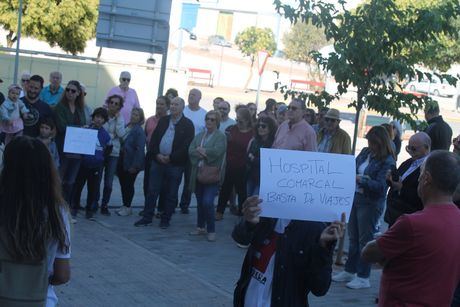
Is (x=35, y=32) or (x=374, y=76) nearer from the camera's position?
(x=374, y=76)

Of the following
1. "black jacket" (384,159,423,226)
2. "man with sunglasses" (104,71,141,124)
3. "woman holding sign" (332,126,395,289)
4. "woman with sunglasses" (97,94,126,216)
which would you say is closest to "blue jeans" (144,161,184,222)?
"woman with sunglasses" (97,94,126,216)

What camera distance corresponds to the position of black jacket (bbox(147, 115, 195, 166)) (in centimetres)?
1030

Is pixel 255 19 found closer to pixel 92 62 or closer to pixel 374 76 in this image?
pixel 92 62

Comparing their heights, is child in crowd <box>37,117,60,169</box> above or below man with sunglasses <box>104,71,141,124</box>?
below

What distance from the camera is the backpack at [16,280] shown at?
3.24 m

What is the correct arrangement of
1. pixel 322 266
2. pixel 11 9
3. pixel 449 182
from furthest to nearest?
pixel 11 9 → pixel 322 266 → pixel 449 182

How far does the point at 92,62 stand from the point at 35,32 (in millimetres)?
7237

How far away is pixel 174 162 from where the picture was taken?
10.3m

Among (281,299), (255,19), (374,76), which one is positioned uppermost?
(255,19)

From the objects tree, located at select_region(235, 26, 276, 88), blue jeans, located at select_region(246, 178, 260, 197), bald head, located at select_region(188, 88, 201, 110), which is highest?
tree, located at select_region(235, 26, 276, 88)

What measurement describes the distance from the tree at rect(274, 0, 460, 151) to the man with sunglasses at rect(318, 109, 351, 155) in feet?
1.28

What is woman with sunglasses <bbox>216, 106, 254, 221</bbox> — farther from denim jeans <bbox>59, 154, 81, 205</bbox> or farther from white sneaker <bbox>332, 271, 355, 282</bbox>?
white sneaker <bbox>332, 271, 355, 282</bbox>

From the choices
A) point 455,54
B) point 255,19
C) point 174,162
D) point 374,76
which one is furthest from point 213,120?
point 255,19

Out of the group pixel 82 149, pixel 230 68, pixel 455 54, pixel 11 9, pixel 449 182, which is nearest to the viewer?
pixel 449 182
